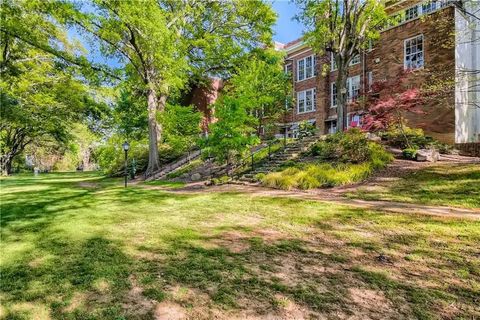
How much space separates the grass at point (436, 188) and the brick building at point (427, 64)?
476cm

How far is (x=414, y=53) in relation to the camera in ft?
63.6

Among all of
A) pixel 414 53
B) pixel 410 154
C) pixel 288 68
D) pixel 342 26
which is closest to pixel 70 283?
pixel 410 154

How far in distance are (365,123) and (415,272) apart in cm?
1366

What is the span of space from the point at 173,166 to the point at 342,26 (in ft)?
44.3

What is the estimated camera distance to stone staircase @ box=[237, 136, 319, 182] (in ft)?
47.5

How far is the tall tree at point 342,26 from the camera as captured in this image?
16.7 m

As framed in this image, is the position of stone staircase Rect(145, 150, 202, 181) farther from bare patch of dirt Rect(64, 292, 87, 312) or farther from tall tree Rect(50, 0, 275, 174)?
bare patch of dirt Rect(64, 292, 87, 312)

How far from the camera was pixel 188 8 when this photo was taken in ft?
66.1

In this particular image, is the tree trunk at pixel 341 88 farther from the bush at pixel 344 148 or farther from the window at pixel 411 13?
the window at pixel 411 13

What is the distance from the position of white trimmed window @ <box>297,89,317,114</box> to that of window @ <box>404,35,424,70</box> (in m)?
8.48

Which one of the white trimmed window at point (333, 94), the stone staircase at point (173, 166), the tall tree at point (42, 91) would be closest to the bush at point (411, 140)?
the white trimmed window at point (333, 94)

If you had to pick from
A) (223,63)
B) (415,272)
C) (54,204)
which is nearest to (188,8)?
(223,63)

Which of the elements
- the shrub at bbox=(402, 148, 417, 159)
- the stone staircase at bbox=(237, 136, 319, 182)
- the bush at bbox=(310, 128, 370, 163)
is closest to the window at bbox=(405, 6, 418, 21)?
the bush at bbox=(310, 128, 370, 163)

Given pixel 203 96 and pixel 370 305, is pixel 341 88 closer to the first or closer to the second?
pixel 370 305
